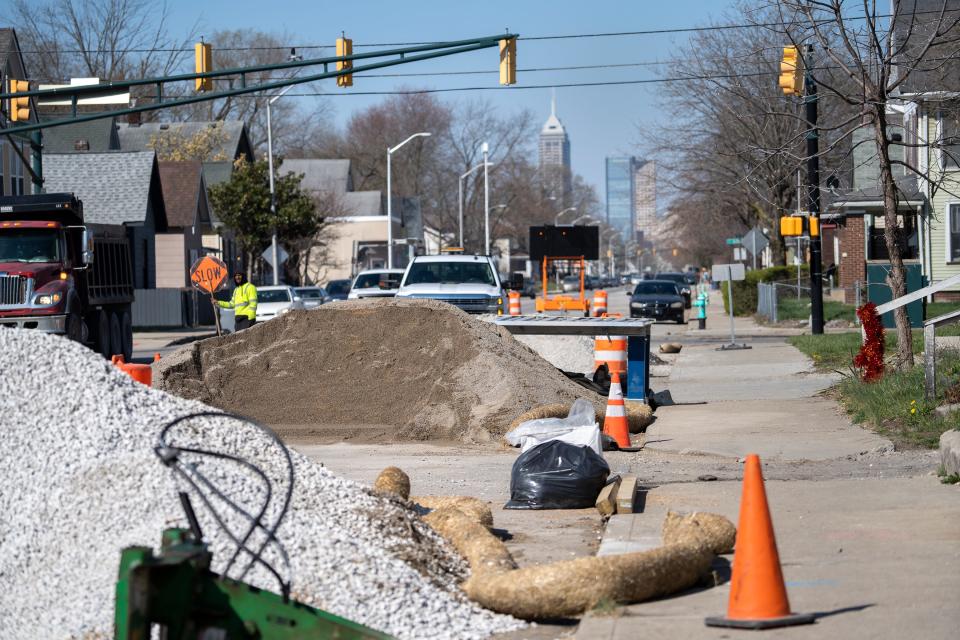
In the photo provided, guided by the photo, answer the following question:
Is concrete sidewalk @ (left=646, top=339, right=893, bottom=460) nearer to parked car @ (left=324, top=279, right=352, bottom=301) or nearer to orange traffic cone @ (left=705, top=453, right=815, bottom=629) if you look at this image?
orange traffic cone @ (left=705, top=453, right=815, bottom=629)

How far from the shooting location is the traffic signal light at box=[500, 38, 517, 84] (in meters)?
24.2

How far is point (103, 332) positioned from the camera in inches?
1021

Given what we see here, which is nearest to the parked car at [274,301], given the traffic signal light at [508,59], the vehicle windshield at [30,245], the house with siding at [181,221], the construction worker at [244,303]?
the construction worker at [244,303]

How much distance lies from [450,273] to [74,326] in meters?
7.62

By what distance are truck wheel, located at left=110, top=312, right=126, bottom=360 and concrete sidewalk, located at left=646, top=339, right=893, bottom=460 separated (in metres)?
12.0

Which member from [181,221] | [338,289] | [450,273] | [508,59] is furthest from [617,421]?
[181,221]

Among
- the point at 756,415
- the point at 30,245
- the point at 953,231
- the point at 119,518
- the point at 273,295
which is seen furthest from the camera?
the point at 953,231

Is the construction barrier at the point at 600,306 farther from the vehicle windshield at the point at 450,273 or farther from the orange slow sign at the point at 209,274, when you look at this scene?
the orange slow sign at the point at 209,274

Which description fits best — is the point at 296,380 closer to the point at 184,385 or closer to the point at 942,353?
the point at 184,385

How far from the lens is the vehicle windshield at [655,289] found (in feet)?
147

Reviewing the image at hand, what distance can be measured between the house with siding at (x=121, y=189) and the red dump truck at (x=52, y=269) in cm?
1998

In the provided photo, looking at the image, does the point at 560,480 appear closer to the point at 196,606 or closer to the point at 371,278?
the point at 196,606

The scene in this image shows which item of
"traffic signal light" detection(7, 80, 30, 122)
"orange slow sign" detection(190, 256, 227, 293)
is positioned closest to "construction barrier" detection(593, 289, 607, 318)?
"orange slow sign" detection(190, 256, 227, 293)

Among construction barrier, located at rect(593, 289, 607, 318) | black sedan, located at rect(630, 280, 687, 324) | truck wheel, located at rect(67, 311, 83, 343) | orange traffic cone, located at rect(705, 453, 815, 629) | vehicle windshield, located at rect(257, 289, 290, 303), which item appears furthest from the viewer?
black sedan, located at rect(630, 280, 687, 324)
